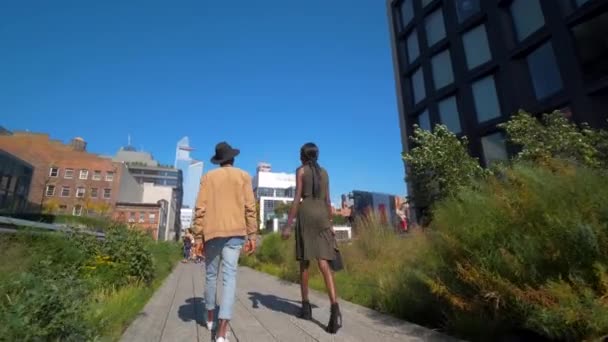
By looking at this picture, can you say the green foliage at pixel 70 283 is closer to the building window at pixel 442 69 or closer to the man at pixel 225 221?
the man at pixel 225 221

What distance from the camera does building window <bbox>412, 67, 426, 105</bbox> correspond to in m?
23.8

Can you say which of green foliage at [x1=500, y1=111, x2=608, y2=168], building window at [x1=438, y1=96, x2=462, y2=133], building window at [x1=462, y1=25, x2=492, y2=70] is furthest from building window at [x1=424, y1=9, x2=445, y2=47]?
green foliage at [x1=500, y1=111, x2=608, y2=168]

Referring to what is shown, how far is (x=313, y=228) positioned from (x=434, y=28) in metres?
23.5

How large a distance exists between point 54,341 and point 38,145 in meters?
71.7

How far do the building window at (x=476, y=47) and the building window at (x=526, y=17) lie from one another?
162cm

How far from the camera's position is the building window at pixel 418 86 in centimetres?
2380

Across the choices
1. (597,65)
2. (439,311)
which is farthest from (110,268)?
(597,65)

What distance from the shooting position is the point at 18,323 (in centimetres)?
193

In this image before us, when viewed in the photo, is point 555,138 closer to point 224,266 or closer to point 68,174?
point 224,266

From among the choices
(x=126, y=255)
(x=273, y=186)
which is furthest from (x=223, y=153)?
(x=273, y=186)

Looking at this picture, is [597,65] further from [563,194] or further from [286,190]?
[286,190]

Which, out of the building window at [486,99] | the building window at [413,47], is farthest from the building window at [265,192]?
the building window at [486,99]

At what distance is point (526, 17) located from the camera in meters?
16.8

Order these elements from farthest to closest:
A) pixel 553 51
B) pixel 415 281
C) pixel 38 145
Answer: pixel 38 145 < pixel 553 51 < pixel 415 281
